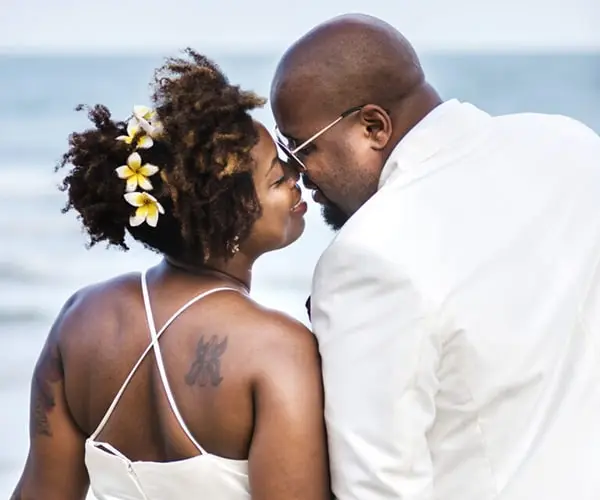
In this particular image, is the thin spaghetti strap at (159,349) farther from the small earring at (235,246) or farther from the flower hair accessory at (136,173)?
the flower hair accessory at (136,173)

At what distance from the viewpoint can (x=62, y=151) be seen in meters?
8.13

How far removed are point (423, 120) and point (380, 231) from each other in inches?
9.2

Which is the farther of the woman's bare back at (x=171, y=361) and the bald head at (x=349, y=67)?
the bald head at (x=349, y=67)

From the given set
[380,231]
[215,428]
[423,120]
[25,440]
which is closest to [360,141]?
[423,120]

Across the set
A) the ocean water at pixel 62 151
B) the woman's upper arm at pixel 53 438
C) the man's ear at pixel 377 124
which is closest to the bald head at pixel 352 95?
the man's ear at pixel 377 124

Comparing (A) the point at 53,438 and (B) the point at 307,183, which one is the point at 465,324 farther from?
(A) the point at 53,438

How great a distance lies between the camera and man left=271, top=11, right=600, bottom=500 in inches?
67.7

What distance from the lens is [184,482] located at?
73.7 inches

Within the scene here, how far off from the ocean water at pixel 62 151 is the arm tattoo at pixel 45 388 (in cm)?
246

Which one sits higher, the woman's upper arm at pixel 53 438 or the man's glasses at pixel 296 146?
the man's glasses at pixel 296 146

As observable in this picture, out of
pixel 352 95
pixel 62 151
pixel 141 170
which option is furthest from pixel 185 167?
pixel 62 151

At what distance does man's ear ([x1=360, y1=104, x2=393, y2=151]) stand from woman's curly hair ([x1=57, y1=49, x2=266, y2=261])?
16 cm

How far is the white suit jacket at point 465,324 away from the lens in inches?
67.7

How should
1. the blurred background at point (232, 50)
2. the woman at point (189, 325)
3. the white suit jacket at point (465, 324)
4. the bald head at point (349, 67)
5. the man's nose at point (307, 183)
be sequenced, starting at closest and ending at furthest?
the white suit jacket at point (465, 324) → the woman at point (189, 325) → the bald head at point (349, 67) → the man's nose at point (307, 183) → the blurred background at point (232, 50)
